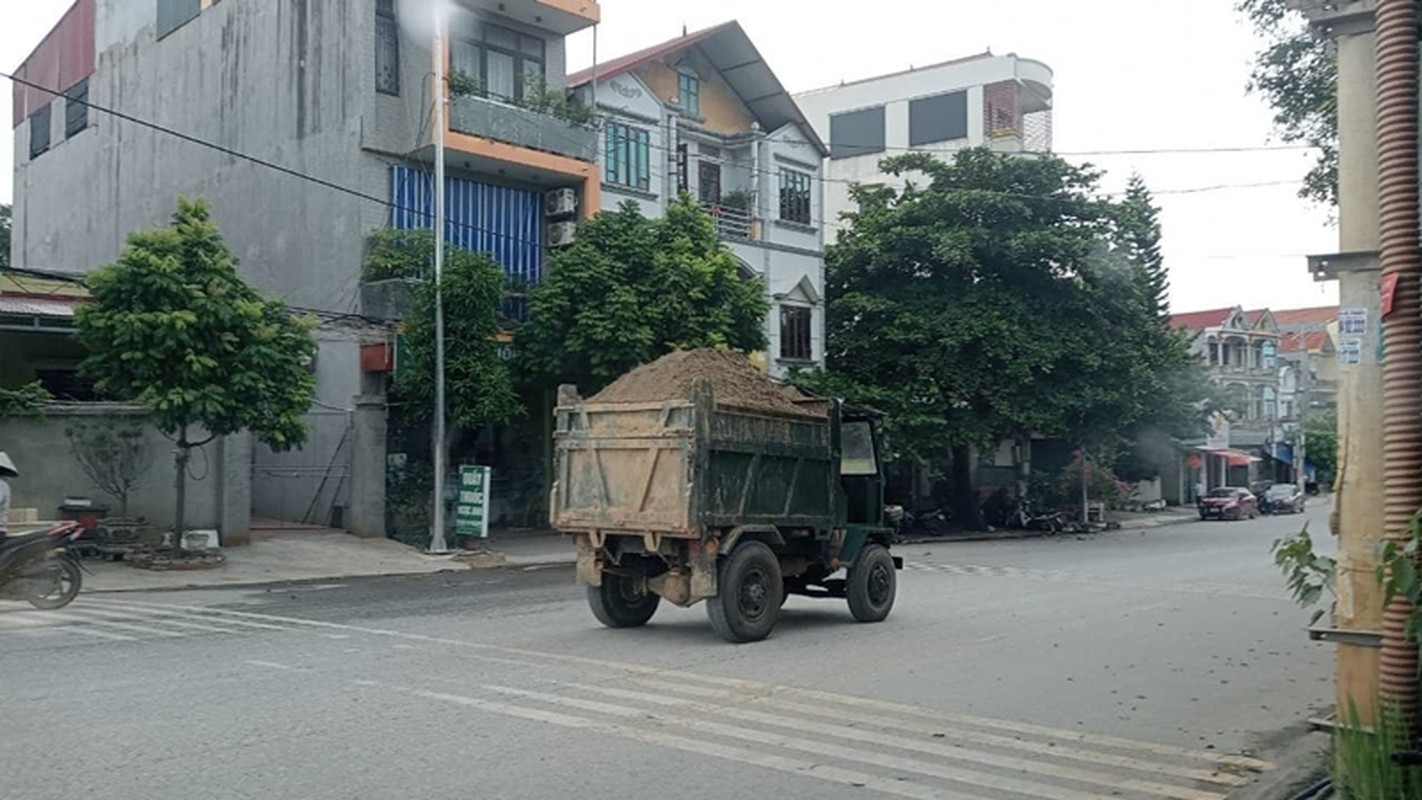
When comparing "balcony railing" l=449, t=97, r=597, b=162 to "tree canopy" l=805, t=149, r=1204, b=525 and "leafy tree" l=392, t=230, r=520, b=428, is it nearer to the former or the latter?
"leafy tree" l=392, t=230, r=520, b=428

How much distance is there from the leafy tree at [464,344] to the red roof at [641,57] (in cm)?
845

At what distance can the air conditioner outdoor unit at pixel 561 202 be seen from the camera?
1103 inches

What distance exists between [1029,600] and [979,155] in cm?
2141

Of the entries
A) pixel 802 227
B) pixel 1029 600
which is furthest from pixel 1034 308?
pixel 1029 600

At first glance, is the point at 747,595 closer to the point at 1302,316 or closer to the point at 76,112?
the point at 76,112

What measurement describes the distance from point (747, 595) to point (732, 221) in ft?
73.4

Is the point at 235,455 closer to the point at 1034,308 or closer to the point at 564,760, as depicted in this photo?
the point at 564,760

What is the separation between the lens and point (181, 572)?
62.5ft

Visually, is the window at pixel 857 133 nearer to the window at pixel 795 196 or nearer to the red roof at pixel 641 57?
the window at pixel 795 196

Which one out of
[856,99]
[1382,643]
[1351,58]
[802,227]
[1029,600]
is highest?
[856,99]

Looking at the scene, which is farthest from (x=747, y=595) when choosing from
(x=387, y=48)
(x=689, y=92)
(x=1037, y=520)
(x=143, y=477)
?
(x=1037, y=520)

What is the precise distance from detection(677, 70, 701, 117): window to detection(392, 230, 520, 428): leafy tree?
471 inches

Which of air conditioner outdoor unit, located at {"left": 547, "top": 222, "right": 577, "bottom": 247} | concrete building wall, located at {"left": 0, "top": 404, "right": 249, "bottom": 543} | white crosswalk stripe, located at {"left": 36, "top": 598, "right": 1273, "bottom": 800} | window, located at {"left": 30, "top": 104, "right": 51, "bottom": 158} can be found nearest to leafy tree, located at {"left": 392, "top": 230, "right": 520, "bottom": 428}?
concrete building wall, located at {"left": 0, "top": 404, "right": 249, "bottom": 543}

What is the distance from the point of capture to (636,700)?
895 cm
